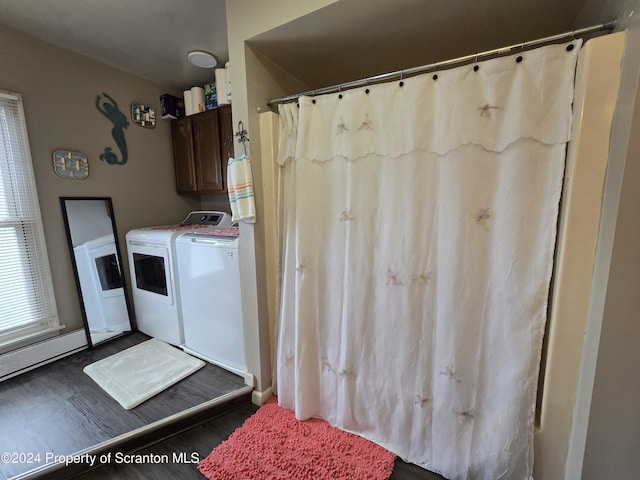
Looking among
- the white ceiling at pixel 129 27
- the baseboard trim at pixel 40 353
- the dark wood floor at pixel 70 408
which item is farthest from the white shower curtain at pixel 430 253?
the baseboard trim at pixel 40 353

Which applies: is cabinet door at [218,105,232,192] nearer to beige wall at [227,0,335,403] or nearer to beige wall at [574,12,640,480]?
beige wall at [227,0,335,403]

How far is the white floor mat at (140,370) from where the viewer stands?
5.67ft

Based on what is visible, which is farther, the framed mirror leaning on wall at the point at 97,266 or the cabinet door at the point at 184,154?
the cabinet door at the point at 184,154

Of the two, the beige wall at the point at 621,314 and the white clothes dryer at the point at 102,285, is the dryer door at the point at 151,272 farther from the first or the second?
the beige wall at the point at 621,314

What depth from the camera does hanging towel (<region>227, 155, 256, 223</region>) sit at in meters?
1.50

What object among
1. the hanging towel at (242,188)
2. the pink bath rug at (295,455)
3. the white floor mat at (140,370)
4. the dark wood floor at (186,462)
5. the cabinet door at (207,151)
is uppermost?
the cabinet door at (207,151)

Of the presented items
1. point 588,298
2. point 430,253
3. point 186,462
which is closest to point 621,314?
point 588,298

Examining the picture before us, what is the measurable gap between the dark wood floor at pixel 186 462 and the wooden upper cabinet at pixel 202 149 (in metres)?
1.87

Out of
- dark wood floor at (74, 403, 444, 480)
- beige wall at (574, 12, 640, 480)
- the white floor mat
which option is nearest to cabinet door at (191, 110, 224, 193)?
the white floor mat

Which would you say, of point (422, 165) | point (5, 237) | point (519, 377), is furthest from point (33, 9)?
point (519, 377)

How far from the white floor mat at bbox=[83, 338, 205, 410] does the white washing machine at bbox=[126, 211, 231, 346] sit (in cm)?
16

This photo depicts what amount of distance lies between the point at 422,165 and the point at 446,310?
2.18ft

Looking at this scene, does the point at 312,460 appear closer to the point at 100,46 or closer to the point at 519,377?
the point at 519,377

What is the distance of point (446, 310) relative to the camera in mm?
1166
